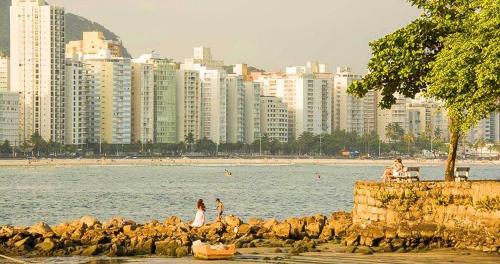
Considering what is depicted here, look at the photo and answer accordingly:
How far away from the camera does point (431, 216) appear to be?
116ft

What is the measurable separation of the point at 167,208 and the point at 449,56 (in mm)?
43681

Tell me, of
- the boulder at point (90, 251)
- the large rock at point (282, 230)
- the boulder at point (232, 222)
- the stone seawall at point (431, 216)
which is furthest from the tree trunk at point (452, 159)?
the boulder at point (90, 251)

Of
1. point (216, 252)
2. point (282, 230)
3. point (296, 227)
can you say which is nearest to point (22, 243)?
point (216, 252)

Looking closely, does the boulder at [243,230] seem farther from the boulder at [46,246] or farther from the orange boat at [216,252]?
the boulder at [46,246]

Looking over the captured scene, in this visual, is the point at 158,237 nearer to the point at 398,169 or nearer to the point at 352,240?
the point at 352,240

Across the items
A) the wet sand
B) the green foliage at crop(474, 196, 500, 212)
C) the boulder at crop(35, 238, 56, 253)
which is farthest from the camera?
the boulder at crop(35, 238, 56, 253)

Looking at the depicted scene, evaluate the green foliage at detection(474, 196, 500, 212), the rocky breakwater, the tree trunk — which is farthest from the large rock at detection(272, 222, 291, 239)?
the green foliage at detection(474, 196, 500, 212)

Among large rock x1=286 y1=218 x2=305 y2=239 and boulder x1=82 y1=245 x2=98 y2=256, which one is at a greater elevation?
large rock x1=286 y1=218 x2=305 y2=239

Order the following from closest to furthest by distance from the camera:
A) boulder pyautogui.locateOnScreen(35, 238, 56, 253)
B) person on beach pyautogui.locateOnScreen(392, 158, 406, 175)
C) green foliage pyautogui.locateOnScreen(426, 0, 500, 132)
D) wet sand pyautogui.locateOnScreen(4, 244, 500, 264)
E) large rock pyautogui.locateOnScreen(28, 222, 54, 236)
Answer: wet sand pyautogui.locateOnScreen(4, 244, 500, 264) < green foliage pyautogui.locateOnScreen(426, 0, 500, 132) < boulder pyautogui.locateOnScreen(35, 238, 56, 253) < large rock pyautogui.locateOnScreen(28, 222, 54, 236) < person on beach pyautogui.locateOnScreen(392, 158, 406, 175)

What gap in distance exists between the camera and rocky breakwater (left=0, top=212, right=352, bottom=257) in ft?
117

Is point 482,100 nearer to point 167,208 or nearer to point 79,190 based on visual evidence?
point 167,208

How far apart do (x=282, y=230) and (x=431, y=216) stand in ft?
18.9

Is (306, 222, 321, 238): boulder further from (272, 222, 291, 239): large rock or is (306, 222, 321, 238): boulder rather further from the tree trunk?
the tree trunk

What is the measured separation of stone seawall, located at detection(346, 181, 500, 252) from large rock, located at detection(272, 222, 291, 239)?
275cm
